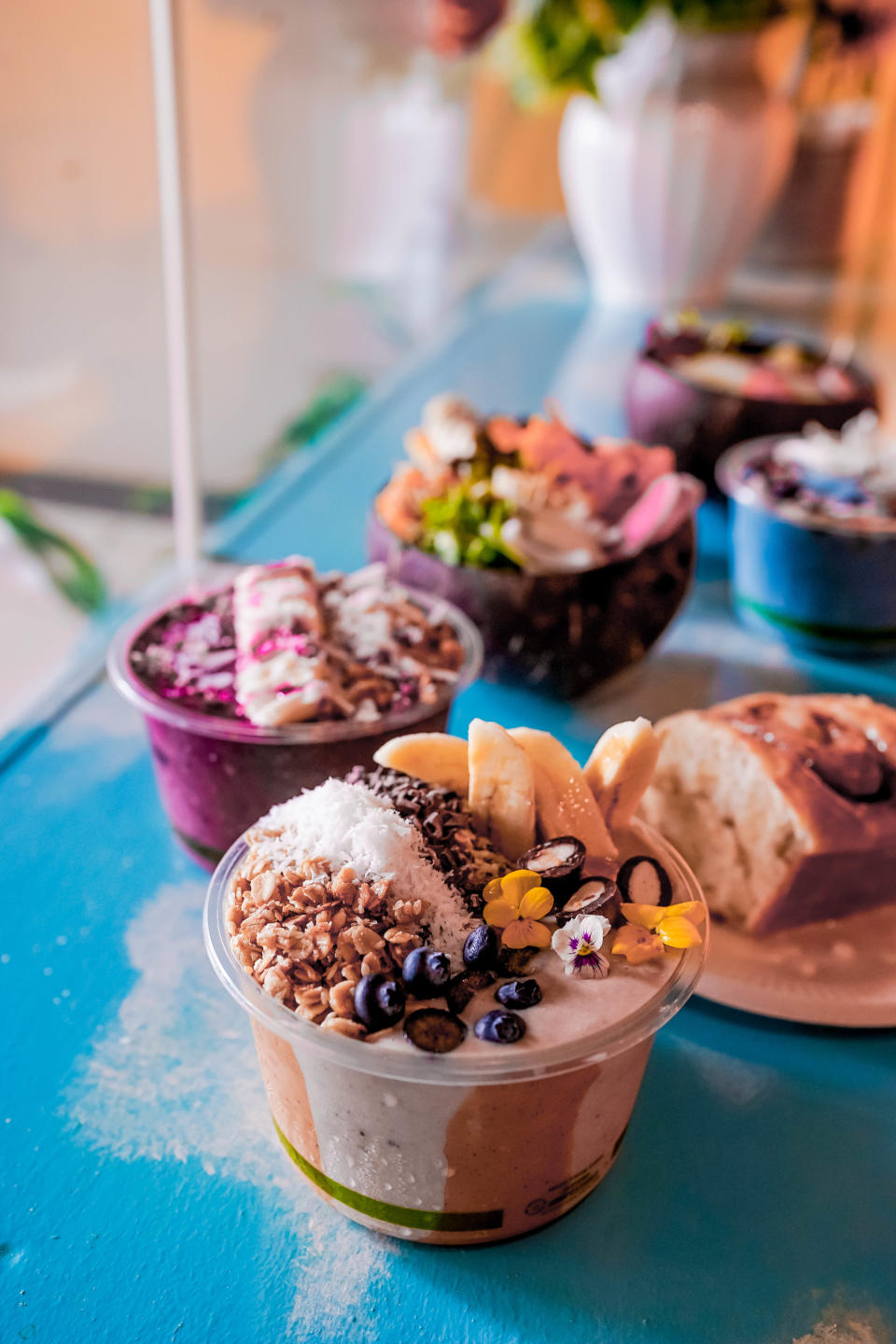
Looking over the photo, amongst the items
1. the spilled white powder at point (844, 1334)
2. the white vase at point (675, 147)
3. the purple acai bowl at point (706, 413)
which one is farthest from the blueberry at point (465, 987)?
the white vase at point (675, 147)

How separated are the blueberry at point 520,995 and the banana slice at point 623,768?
19 centimetres

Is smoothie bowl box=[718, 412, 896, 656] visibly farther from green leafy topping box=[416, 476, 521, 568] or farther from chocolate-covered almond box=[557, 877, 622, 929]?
chocolate-covered almond box=[557, 877, 622, 929]

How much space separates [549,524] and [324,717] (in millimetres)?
446

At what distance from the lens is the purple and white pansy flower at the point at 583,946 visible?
722 millimetres

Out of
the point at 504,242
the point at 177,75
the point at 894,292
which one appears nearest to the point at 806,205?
the point at 894,292

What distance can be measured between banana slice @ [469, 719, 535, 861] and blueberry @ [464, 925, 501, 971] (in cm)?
11

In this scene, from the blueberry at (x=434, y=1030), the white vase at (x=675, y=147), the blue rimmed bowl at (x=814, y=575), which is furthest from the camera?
the white vase at (x=675, y=147)

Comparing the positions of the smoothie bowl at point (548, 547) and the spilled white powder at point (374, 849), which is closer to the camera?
the spilled white powder at point (374, 849)

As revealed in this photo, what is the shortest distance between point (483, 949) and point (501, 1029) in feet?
0.19

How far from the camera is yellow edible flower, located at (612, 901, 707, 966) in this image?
74 cm

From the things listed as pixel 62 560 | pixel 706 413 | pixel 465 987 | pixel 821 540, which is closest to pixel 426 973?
pixel 465 987

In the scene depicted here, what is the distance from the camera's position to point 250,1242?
2.58 feet

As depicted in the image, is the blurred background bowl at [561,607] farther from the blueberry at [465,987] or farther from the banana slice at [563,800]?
the blueberry at [465,987]

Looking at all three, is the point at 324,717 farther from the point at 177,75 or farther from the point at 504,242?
the point at 504,242
